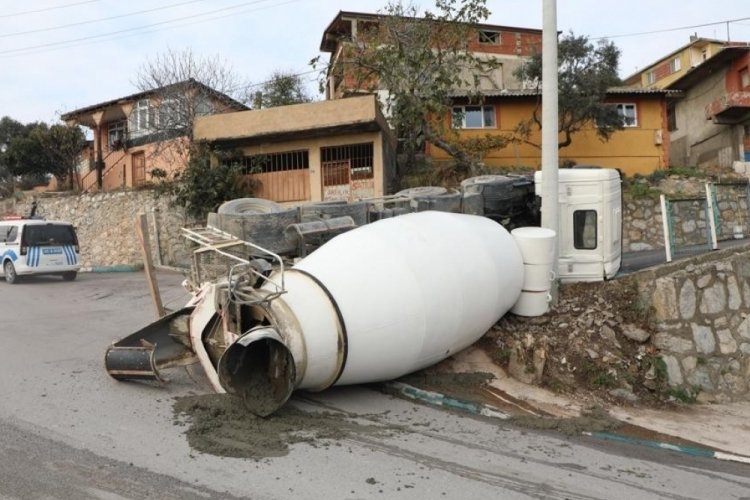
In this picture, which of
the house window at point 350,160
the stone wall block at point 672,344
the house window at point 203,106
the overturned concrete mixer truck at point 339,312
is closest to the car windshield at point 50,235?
the house window at point 350,160

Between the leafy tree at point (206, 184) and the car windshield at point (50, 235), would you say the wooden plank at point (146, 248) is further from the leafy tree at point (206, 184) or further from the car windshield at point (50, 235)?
the leafy tree at point (206, 184)

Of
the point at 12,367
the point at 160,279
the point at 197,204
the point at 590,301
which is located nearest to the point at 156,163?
the point at 197,204

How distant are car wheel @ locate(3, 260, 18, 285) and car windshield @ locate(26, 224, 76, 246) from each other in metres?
1.01

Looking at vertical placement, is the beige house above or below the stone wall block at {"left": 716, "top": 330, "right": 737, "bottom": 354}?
above

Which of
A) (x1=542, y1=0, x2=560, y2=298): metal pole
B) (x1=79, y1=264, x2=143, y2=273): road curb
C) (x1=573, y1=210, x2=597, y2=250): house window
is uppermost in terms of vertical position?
(x1=542, y1=0, x2=560, y2=298): metal pole

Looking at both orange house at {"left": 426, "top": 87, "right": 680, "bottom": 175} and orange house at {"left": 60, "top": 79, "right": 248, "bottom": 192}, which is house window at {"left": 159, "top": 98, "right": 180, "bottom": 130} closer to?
orange house at {"left": 60, "top": 79, "right": 248, "bottom": 192}

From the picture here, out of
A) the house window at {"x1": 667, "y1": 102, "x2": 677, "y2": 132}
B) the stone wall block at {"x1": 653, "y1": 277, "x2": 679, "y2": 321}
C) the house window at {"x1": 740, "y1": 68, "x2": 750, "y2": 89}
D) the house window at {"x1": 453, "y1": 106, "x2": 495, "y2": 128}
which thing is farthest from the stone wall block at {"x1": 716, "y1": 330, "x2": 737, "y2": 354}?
the house window at {"x1": 667, "y1": 102, "x2": 677, "y2": 132}

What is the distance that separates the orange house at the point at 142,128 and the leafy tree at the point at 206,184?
2405 mm

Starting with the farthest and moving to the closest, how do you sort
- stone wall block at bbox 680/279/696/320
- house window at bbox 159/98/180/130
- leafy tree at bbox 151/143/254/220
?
house window at bbox 159/98/180/130 < leafy tree at bbox 151/143/254/220 < stone wall block at bbox 680/279/696/320

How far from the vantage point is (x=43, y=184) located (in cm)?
3816

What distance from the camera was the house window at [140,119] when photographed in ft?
89.3

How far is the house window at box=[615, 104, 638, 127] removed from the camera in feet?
88.4

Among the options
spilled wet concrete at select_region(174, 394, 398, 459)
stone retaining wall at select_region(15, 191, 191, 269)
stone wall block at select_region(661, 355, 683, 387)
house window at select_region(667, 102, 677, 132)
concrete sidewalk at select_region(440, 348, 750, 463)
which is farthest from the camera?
house window at select_region(667, 102, 677, 132)

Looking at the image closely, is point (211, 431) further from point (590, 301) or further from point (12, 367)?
point (590, 301)
